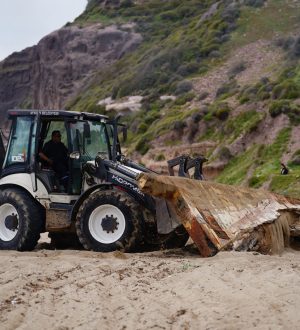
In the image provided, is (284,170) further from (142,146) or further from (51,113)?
(142,146)

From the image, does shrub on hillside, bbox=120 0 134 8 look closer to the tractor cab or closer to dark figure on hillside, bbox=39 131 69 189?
the tractor cab

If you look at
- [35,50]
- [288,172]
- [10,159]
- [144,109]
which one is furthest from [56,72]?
[10,159]

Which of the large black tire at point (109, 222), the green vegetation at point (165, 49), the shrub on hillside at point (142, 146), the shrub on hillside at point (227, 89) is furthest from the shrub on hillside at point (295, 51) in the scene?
the large black tire at point (109, 222)

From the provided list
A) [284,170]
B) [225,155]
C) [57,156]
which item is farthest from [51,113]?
[225,155]

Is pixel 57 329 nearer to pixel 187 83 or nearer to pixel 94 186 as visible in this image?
pixel 94 186

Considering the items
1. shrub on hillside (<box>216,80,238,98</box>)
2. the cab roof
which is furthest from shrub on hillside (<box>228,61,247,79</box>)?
the cab roof

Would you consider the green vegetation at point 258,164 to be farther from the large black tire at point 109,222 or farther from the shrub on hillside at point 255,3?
the shrub on hillside at point 255,3

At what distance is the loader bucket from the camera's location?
8.61 m

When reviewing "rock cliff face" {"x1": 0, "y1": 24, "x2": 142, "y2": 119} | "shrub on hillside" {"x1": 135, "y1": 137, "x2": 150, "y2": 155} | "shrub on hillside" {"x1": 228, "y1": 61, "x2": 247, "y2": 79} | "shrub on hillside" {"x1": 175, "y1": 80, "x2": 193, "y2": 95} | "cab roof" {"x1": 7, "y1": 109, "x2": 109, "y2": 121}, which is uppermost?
"rock cliff face" {"x1": 0, "y1": 24, "x2": 142, "y2": 119}

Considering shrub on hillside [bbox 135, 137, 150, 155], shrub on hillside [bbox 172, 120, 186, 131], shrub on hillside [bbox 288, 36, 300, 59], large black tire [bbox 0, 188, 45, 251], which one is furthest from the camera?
shrub on hillside [bbox 288, 36, 300, 59]

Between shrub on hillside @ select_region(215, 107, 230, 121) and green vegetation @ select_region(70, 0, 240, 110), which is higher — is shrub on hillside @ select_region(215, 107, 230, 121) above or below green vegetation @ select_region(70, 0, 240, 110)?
below

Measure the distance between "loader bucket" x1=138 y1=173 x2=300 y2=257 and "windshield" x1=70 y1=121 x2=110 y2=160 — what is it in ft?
6.53

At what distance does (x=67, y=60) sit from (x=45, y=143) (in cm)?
6133

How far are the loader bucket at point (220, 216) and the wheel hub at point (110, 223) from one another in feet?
3.48
